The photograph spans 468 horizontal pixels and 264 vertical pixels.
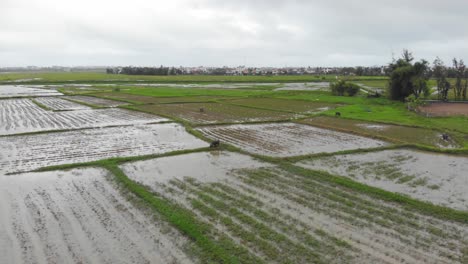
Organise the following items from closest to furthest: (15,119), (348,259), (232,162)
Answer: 1. (348,259)
2. (232,162)
3. (15,119)

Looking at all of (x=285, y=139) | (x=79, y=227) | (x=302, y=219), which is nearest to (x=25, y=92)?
(x=285, y=139)

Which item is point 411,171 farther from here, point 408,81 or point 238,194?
point 408,81

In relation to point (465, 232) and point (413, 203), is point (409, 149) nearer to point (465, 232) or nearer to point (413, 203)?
point (413, 203)

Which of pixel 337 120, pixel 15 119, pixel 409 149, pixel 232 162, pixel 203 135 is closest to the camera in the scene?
pixel 232 162

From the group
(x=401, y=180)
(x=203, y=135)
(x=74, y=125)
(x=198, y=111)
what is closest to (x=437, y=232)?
(x=401, y=180)

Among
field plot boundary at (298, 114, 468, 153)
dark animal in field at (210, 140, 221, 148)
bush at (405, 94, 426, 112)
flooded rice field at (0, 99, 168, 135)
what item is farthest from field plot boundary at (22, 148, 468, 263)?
bush at (405, 94, 426, 112)

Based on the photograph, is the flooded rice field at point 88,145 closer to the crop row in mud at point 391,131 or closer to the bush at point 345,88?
the crop row in mud at point 391,131

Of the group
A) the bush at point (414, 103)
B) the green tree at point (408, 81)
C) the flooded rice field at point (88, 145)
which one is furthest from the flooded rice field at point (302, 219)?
the green tree at point (408, 81)
